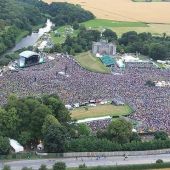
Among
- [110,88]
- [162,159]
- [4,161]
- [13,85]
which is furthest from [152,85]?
[4,161]

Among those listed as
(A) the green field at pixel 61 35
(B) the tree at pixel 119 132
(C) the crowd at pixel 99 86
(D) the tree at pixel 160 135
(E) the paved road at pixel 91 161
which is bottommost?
(A) the green field at pixel 61 35

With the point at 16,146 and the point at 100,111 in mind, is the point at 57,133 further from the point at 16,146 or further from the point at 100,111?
the point at 100,111

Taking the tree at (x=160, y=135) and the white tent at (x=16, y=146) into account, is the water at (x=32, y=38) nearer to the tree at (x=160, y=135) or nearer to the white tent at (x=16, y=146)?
the white tent at (x=16, y=146)

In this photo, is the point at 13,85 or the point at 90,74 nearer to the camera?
the point at 13,85

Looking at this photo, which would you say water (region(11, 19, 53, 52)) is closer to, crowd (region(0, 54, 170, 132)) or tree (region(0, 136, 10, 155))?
crowd (region(0, 54, 170, 132))

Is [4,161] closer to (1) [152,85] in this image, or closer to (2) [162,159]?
(2) [162,159]

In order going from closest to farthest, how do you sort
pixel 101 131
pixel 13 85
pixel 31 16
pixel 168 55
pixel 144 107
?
pixel 101 131 < pixel 144 107 < pixel 13 85 < pixel 168 55 < pixel 31 16

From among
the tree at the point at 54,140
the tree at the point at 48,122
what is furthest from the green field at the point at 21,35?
the tree at the point at 54,140
